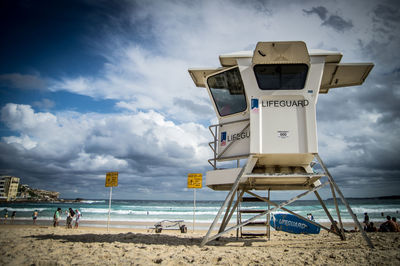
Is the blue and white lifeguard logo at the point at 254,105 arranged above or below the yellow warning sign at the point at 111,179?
above

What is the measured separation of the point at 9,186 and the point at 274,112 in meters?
152

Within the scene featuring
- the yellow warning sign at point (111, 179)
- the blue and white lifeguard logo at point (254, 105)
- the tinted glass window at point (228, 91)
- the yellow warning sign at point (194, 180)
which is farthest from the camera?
the yellow warning sign at point (194, 180)

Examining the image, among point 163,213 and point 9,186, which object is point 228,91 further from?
point 9,186

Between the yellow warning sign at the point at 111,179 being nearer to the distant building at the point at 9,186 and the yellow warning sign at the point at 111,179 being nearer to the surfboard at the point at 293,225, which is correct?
the surfboard at the point at 293,225

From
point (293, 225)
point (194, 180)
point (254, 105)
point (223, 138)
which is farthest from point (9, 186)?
point (254, 105)

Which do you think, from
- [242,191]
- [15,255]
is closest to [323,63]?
[242,191]

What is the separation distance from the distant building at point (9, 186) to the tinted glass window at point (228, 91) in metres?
143

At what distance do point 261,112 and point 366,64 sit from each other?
3.61 meters

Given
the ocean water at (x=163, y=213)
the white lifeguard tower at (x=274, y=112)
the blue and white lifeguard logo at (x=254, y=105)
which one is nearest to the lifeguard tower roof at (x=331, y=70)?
the white lifeguard tower at (x=274, y=112)

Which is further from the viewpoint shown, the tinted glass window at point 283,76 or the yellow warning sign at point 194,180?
the yellow warning sign at point 194,180

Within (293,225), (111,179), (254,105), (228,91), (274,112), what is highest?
(228,91)

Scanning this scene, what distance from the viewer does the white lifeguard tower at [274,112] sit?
7281 mm

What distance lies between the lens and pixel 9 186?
127m

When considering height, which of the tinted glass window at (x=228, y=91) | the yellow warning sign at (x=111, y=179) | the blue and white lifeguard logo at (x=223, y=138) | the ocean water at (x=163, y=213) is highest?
the tinted glass window at (x=228, y=91)
